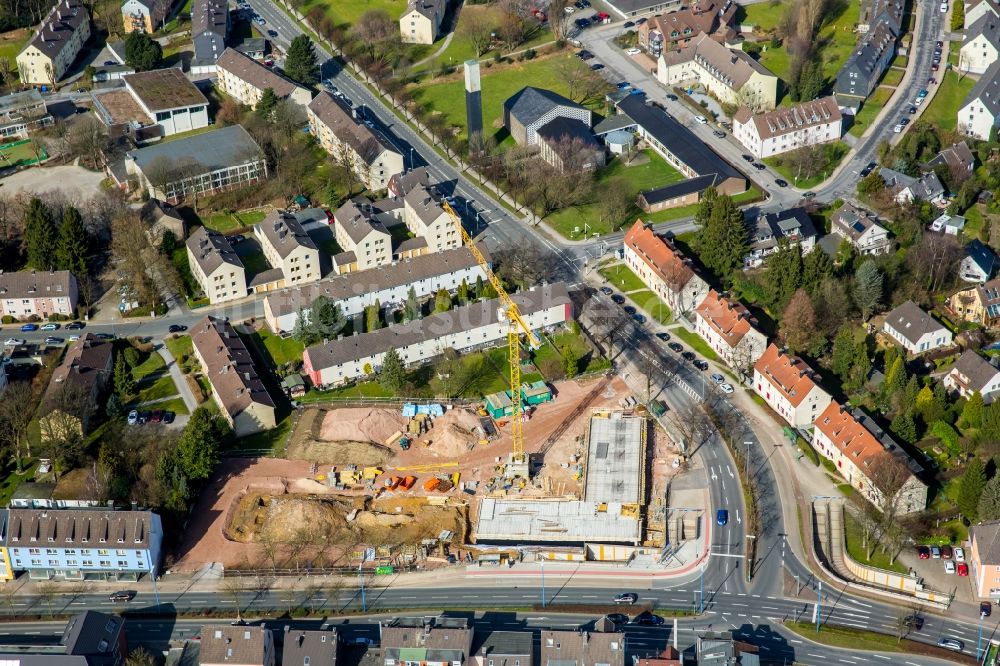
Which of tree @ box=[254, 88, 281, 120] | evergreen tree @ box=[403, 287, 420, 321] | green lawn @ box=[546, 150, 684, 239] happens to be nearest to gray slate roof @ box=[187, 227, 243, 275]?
evergreen tree @ box=[403, 287, 420, 321]

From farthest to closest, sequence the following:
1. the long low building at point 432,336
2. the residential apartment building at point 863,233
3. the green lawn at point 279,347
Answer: the residential apartment building at point 863,233 < the green lawn at point 279,347 < the long low building at point 432,336

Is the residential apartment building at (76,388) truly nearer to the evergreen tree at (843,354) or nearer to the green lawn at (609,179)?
the green lawn at (609,179)

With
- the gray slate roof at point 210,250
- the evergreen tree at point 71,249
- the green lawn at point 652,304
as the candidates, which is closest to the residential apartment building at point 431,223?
the gray slate roof at point 210,250

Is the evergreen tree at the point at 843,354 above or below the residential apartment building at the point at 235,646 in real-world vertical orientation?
above

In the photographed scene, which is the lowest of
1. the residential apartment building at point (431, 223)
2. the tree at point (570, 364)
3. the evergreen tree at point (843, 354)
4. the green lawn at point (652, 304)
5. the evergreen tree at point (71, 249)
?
the tree at point (570, 364)

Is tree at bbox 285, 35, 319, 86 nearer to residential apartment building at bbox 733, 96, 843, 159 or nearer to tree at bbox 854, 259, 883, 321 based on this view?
residential apartment building at bbox 733, 96, 843, 159

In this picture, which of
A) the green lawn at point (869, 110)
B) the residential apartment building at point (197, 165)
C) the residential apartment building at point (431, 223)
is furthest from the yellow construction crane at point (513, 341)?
the green lawn at point (869, 110)

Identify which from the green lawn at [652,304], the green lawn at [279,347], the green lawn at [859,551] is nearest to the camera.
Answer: the green lawn at [859,551]

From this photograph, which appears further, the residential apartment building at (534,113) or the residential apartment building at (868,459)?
the residential apartment building at (534,113)
